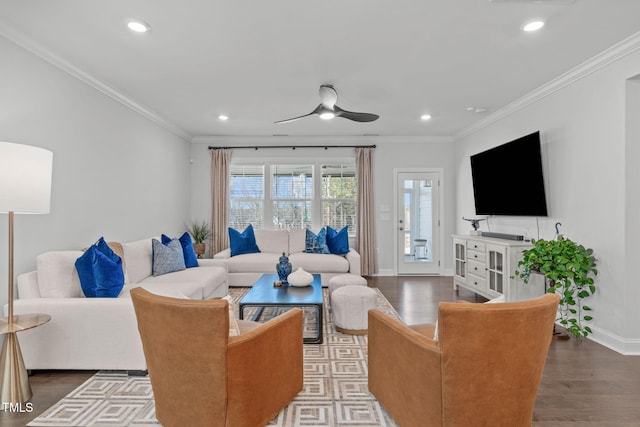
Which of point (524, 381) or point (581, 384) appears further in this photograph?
point (581, 384)

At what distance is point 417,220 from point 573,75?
3.47 metres

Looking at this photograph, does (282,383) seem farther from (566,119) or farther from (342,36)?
(566,119)

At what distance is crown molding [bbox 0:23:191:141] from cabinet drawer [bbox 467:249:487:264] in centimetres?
476

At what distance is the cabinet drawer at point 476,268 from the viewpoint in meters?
4.41

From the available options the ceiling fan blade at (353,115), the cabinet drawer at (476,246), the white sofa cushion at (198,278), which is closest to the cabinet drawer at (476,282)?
the cabinet drawer at (476,246)

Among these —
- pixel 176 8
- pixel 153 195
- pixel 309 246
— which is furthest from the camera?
pixel 309 246

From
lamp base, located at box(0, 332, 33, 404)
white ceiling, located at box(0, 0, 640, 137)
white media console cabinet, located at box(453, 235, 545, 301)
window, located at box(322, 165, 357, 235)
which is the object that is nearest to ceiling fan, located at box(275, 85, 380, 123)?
white ceiling, located at box(0, 0, 640, 137)

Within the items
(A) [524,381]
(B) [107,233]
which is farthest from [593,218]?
(B) [107,233]

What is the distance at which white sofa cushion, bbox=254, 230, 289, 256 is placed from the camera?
6.00 m

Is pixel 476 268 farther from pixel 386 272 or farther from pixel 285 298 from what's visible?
pixel 285 298

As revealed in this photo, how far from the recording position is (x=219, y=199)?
20.8 feet

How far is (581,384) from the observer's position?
2.43m

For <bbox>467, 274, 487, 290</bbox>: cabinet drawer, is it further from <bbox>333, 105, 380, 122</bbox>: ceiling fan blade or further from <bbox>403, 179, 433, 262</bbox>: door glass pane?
<bbox>333, 105, 380, 122</bbox>: ceiling fan blade

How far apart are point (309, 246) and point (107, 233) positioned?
9.89 ft
